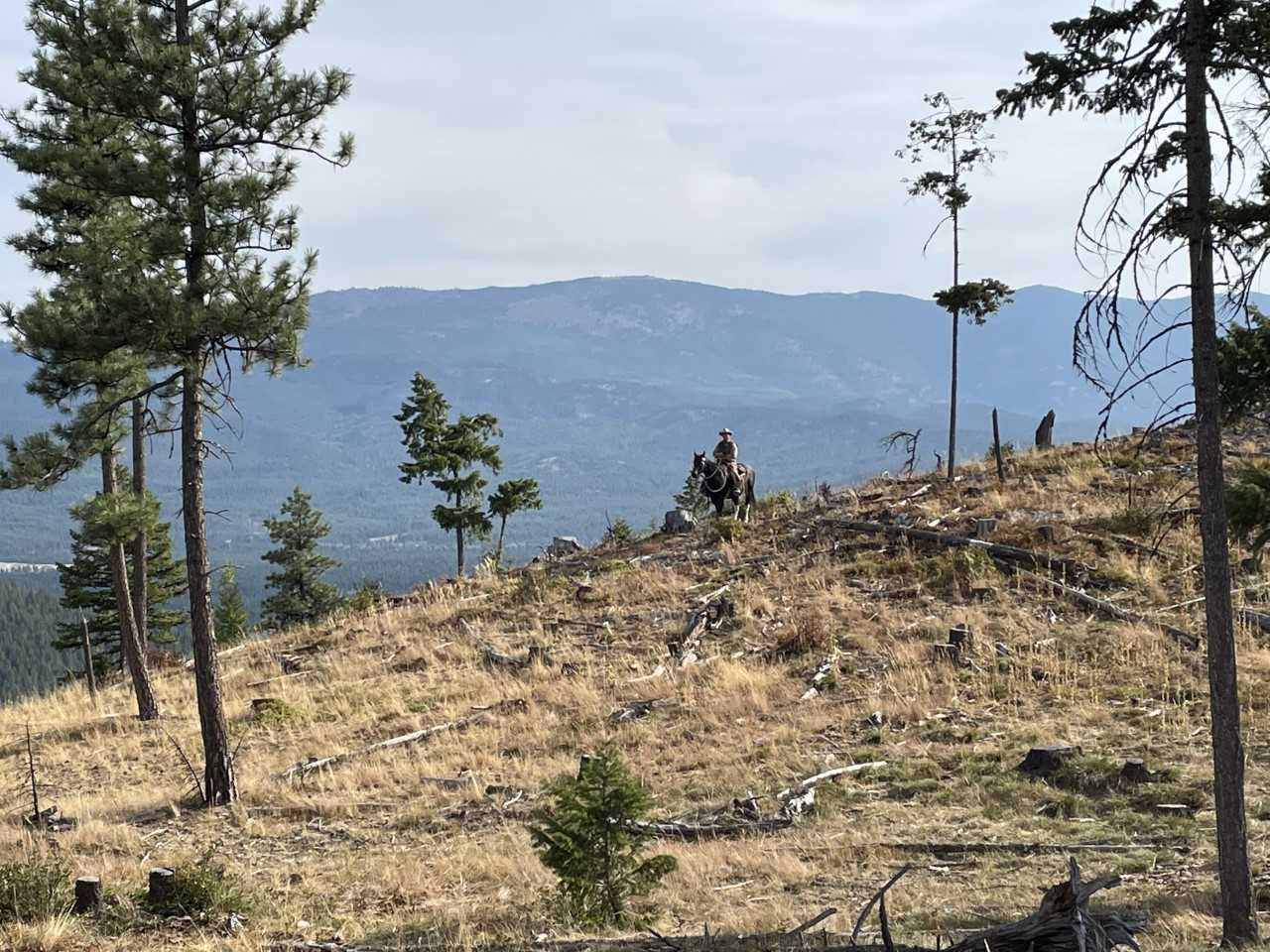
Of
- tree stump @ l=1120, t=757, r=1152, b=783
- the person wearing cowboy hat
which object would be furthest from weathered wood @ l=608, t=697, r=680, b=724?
the person wearing cowboy hat

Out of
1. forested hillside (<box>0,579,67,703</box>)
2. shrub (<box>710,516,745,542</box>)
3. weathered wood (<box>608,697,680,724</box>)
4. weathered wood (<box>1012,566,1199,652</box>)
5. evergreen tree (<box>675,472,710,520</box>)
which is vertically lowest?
forested hillside (<box>0,579,67,703</box>)

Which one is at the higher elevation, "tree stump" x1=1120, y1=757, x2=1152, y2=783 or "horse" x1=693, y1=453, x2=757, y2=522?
"horse" x1=693, y1=453, x2=757, y2=522

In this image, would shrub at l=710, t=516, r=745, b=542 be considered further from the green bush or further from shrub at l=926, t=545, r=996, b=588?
the green bush

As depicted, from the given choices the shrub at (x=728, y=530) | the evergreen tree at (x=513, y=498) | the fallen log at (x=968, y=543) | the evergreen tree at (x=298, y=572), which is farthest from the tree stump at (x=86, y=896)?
the evergreen tree at (x=298, y=572)

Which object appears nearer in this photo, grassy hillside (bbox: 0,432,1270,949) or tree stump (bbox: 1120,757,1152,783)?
grassy hillside (bbox: 0,432,1270,949)

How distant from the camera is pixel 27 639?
13612 centimetres

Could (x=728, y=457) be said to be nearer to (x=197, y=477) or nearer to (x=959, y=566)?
(x=959, y=566)

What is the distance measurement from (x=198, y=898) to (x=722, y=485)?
20998 mm

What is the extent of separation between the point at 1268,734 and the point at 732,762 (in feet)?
21.6

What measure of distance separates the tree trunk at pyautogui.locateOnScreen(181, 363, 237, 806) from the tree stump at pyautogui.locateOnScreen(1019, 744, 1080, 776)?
10555 millimetres

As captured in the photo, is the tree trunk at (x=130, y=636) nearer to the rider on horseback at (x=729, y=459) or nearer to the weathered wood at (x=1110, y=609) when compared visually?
the rider on horseback at (x=729, y=459)

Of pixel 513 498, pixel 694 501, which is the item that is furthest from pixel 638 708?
pixel 513 498

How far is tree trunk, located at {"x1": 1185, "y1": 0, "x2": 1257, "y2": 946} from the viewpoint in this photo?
846 centimetres

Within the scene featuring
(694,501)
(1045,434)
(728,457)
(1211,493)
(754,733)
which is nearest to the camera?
(1211,493)
